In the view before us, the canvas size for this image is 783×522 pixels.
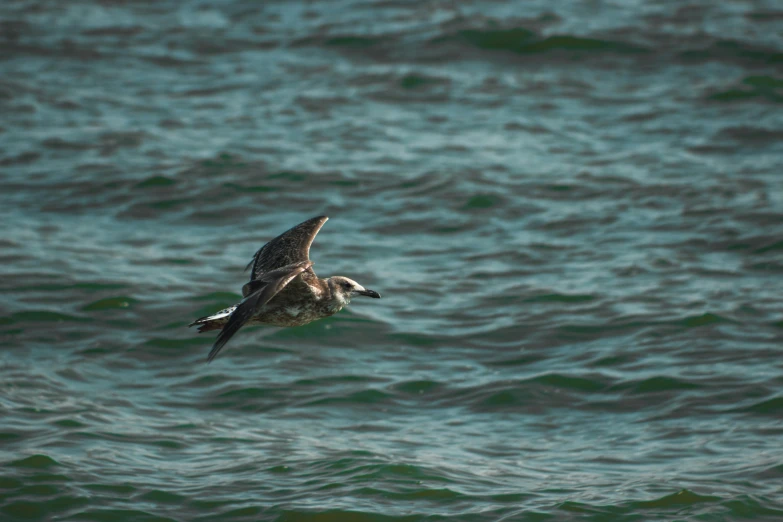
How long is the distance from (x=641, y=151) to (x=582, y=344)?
545 centimetres

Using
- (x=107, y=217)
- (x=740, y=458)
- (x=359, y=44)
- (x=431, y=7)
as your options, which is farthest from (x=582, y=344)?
(x=431, y=7)

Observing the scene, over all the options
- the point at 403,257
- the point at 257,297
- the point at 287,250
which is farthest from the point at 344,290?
the point at 403,257

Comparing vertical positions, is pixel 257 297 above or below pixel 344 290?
above

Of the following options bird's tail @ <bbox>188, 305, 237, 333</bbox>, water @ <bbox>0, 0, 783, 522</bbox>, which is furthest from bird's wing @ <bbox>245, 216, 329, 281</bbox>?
water @ <bbox>0, 0, 783, 522</bbox>

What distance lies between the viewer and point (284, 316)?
7.86 m

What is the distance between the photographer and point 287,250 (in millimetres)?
8141

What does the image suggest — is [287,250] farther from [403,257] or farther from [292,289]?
[403,257]

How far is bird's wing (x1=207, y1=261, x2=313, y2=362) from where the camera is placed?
6.66 meters

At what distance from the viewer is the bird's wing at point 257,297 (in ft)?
21.9

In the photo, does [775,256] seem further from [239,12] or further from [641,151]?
[239,12]

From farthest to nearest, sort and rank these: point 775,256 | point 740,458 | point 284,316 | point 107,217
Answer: point 107,217 < point 775,256 < point 740,458 < point 284,316

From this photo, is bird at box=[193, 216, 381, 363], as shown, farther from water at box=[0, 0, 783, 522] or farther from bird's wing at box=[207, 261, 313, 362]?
water at box=[0, 0, 783, 522]

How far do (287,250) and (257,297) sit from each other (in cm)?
128

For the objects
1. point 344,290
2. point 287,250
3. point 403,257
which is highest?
point 287,250
